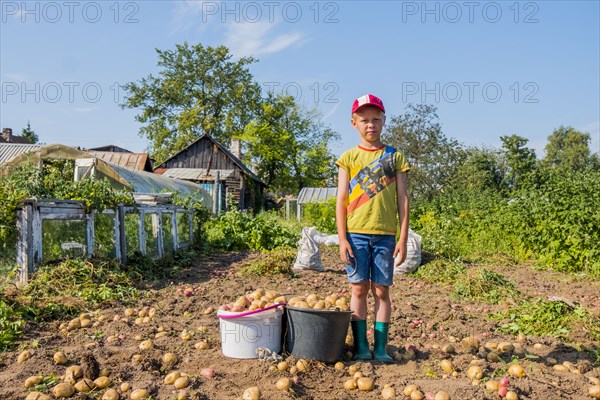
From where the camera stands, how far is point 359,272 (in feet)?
12.4

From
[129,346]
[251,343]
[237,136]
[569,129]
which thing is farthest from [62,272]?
[569,129]

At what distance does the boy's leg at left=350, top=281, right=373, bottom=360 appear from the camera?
3859 millimetres

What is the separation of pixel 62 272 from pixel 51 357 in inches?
115

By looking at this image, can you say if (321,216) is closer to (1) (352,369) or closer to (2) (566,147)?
(1) (352,369)

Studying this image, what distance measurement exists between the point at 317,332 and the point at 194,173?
30353mm

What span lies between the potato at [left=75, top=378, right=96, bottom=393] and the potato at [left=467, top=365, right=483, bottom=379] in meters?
2.38

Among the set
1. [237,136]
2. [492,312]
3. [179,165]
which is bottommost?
[492,312]

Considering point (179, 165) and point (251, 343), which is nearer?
point (251, 343)

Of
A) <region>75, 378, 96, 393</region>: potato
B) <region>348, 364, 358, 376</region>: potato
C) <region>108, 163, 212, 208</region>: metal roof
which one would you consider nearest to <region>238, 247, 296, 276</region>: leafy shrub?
<region>348, 364, 358, 376</region>: potato

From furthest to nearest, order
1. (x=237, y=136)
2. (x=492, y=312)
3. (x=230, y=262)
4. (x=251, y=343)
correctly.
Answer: (x=237, y=136), (x=230, y=262), (x=492, y=312), (x=251, y=343)

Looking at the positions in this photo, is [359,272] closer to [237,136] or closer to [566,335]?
[566,335]

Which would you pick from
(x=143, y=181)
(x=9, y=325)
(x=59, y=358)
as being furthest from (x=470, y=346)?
(x=143, y=181)

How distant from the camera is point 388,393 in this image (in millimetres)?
3213

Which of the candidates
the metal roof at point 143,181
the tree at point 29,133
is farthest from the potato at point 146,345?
the tree at point 29,133
